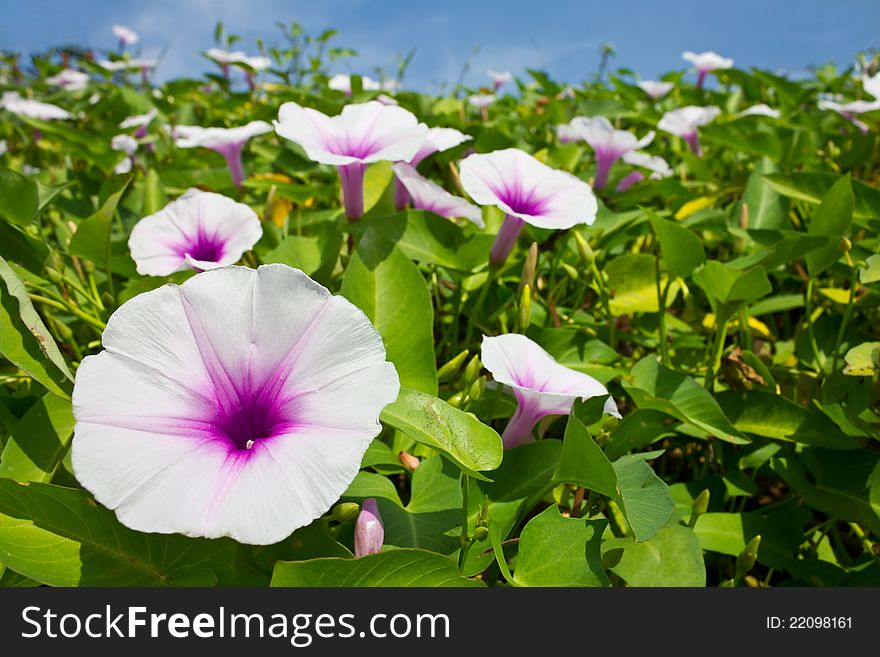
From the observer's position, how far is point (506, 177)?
3.98 ft

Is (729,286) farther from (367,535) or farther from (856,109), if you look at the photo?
(856,109)

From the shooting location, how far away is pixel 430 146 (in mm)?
1364

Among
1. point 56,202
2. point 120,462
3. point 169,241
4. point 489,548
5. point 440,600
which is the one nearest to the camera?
point 120,462

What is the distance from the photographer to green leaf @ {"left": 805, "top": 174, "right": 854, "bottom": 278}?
1.33 meters

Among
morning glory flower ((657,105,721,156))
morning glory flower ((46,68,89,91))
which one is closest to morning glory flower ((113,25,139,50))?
morning glory flower ((46,68,89,91))

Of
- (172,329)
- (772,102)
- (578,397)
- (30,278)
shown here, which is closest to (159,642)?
(172,329)

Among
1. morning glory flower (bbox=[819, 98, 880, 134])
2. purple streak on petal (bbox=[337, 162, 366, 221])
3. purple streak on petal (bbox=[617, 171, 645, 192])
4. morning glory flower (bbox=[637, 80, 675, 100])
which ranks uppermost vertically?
morning glory flower (bbox=[637, 80, 675, 100])

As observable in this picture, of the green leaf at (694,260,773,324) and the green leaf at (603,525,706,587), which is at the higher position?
the green leaf at (694,260,773,324)

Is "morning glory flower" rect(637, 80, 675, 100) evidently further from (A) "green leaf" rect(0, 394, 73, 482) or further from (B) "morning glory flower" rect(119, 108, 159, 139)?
(A) "green leaf" rect(0, 394, 73, 482)

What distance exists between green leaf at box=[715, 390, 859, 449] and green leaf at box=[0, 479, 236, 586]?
911 mm

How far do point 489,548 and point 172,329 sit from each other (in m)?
0.45

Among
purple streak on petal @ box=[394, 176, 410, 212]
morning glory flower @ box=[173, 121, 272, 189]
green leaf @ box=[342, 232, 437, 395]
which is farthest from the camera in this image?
morning glory flower @ box=[173, 121, 272, 189]

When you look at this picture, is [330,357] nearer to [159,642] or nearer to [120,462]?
[120,462]

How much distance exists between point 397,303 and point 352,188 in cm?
33
